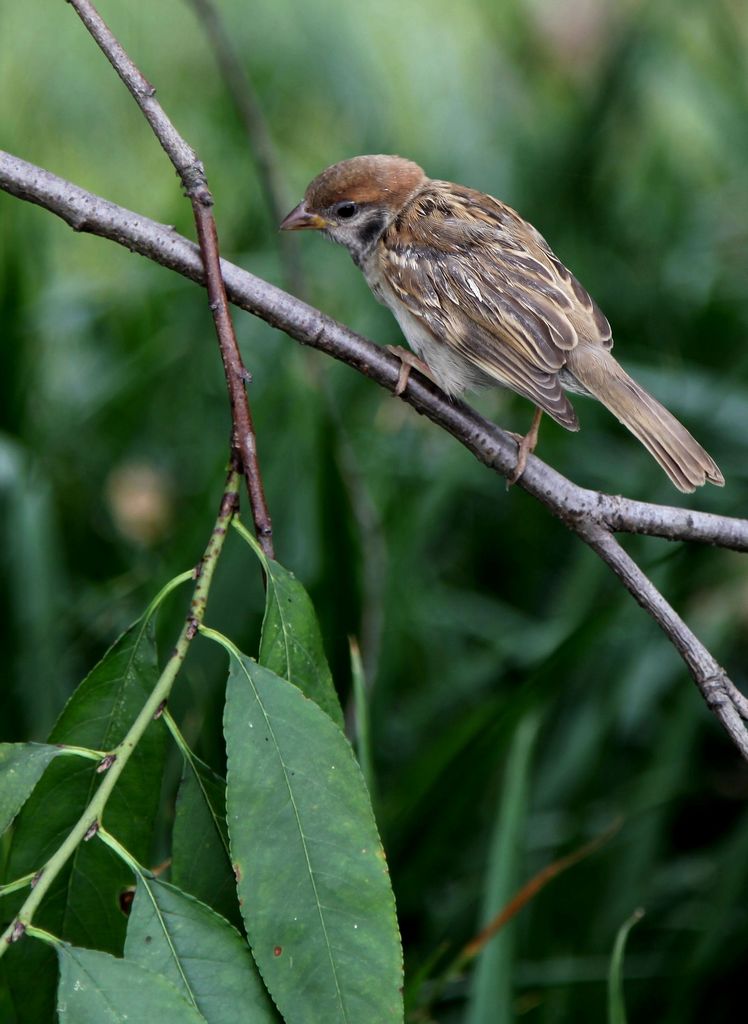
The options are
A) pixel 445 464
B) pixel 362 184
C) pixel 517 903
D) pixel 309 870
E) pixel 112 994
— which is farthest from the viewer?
pixel 445 464

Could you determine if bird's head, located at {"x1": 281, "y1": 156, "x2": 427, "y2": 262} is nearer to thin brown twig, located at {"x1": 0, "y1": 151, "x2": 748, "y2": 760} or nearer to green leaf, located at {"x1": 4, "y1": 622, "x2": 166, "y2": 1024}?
thin brown twig, located at {"x1": 0, "y1": 151, "x2": 748, "y2": 760}

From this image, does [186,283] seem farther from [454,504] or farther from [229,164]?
[454,504]

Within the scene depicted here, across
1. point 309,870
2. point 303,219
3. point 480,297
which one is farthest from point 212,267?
point 303,219

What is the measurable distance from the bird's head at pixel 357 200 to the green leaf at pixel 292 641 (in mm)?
1446

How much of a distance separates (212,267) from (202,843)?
0.65 metres

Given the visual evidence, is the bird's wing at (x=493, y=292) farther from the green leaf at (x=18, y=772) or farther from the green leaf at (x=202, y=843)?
the green leaf at (x=18, y=772)

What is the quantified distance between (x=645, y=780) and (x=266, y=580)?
1.81 metres

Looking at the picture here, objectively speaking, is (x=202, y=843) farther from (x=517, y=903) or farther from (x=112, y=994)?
(x=517, y=903)

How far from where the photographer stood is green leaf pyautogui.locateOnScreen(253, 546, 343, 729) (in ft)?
4.27

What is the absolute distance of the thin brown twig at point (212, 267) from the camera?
1.31m

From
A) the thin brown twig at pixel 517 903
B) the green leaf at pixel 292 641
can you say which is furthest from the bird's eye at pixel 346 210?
the green leaf at pixel 292 641

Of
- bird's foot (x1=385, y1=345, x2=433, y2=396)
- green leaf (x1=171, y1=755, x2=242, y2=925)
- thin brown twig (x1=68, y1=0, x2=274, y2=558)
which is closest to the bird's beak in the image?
bird's foot (x1=385, y1=345, x2=433, y2=396)

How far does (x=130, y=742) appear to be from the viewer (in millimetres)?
1147

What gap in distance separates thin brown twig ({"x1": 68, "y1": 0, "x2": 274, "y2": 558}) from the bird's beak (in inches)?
41.5
